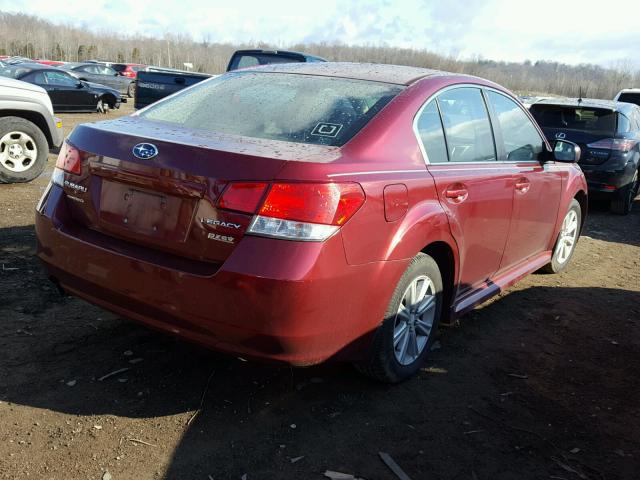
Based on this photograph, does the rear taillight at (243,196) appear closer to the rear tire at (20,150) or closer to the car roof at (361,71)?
the car roof at (361,71)

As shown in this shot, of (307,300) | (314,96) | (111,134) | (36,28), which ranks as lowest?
(307,300)

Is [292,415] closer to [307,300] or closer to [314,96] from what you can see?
[307,300]

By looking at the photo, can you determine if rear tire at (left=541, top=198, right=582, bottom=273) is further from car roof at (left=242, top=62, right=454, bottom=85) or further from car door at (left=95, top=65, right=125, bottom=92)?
car door at (left=95, top=65, right=125, bottom=92)

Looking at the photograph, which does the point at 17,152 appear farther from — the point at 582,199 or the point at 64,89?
the point at 64,89

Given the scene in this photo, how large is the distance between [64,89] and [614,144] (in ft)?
50.3

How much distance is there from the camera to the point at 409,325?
3.29 m

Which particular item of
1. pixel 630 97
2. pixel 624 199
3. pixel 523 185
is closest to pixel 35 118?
pixel 523 185

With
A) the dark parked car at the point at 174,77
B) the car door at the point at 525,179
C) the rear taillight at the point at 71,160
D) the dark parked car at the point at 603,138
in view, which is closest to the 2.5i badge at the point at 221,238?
the rear taillight at the point at 71,160

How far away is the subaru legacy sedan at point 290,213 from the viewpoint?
2510 mm

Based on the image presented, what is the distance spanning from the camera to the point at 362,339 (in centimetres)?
287

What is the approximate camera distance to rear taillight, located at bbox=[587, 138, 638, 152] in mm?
8375

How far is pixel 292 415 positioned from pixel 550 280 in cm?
338

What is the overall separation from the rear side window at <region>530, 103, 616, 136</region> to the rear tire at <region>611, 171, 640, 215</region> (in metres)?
0.82

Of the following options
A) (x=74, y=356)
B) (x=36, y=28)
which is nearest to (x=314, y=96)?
(x=74, y=356)
